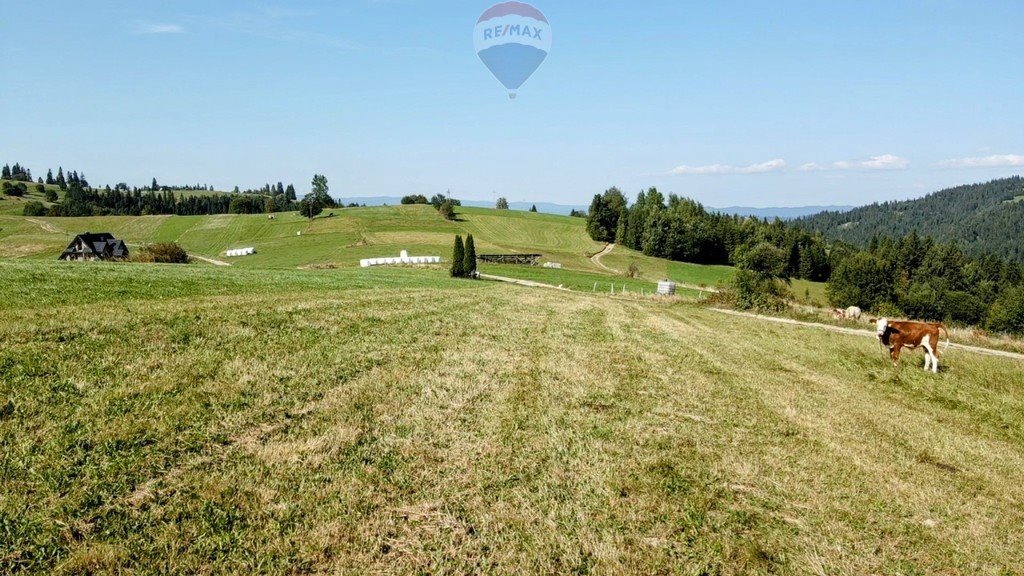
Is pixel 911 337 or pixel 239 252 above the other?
pixel 911 337

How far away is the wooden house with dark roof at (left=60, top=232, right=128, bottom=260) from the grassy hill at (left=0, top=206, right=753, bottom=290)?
12.4 meters

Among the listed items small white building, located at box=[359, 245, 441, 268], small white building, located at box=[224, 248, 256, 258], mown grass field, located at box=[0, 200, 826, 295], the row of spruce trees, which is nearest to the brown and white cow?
the row of spruce trees

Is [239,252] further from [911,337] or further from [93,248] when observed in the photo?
[911,337]

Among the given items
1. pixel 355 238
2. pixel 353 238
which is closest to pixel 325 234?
pixel 353 238

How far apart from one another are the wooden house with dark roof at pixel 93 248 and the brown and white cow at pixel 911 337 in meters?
102

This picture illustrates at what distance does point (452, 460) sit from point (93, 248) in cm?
10771

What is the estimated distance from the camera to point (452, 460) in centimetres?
734

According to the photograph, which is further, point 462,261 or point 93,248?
point 93,248

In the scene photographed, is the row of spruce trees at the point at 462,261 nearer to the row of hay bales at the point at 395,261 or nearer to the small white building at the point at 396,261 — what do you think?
the small white building at the point at 396,261

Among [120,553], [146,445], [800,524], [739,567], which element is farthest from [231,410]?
[800,524]

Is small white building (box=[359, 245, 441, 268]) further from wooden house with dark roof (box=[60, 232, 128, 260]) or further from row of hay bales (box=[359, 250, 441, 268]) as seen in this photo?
wooden house with dark roof (box=[60, 232, 128, 260])

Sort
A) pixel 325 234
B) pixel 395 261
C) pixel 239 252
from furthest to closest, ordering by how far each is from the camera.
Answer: pixel 325 234 → pixel 239 252 → pixel 395 261

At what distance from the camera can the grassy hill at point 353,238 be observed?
100 m

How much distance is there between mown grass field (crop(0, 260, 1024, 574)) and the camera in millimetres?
5391
